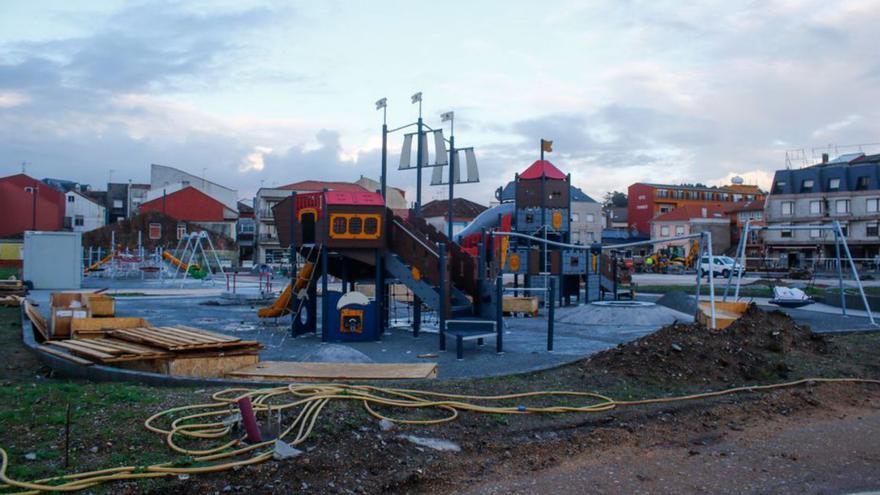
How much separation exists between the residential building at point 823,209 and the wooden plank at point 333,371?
220 feet

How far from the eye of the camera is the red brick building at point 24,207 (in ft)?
245

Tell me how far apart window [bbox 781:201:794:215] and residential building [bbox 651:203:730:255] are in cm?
971

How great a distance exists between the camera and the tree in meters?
151

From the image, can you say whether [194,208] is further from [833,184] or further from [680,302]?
[833,184]

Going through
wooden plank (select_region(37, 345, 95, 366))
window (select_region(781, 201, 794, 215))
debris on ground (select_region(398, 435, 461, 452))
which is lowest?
debris on ground (select_region(398, 435, 461, 452))

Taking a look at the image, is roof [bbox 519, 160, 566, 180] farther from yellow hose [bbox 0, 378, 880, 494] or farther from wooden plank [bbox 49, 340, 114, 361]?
wooden plank [bbox 49, 340, 114, 361]

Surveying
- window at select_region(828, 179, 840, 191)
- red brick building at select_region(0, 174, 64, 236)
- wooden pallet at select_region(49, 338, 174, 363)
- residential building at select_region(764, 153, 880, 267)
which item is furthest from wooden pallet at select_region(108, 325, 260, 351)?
window at select_region(828, 179, 840, 191)

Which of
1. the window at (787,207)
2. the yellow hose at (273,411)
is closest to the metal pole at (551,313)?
the yellow hose at (273,411)

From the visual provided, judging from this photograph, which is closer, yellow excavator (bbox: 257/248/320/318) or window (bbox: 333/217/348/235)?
window (bbox: 333/217/348/235)

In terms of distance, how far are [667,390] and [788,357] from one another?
3847 mm

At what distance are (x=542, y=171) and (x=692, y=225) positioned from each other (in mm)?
61971

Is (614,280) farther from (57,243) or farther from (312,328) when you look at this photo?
(57,243)

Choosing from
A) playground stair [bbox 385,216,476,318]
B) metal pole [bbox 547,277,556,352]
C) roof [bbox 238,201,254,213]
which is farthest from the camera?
roof [bbox 238,201,254,213]

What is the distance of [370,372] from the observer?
33.5 feet
